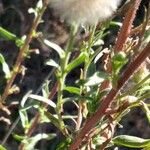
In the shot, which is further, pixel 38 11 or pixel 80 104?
pixel 38 11

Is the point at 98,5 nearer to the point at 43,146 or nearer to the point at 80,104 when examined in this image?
the point at 80,104

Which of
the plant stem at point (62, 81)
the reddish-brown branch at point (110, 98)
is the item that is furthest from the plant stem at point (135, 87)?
the plant stem at point (62, 81)

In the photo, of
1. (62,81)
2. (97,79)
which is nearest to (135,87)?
(97,79)

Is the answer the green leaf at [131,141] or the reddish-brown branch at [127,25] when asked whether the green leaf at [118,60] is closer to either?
the reddish-brown branch at [127,25]

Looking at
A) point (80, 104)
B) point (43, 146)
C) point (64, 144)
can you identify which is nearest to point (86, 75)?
point (80, 104)

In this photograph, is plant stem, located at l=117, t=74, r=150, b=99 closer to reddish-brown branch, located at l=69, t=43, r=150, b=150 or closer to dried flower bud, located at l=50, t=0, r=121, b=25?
reddish-brown branch, located at l=69, t=43, r=150, b=150

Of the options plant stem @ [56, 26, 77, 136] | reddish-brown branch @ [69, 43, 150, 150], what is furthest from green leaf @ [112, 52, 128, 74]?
plant stem @ [56, 26, 77, 136]
